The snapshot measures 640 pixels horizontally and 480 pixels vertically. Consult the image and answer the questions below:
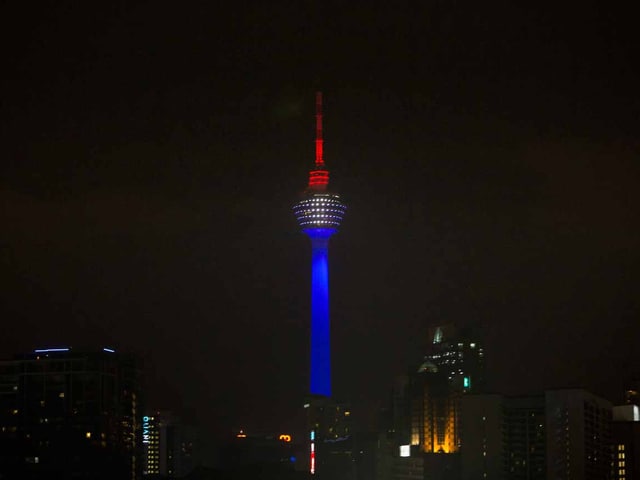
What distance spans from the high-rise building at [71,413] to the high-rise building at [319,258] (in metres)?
29.2

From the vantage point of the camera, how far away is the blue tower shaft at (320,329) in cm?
10081

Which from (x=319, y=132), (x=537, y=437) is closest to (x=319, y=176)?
(x=319, y=132)

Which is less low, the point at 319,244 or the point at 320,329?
the point at 319,244

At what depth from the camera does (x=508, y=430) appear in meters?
79.1

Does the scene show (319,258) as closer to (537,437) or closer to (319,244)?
(319,244)

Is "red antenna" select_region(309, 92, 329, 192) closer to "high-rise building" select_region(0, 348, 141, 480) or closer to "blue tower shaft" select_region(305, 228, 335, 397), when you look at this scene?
"blue tower shaft" select_region(305, 228, 335, 397)

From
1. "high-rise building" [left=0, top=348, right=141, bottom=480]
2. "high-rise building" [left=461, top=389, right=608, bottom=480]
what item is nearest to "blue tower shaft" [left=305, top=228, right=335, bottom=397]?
"high-rise building" [left=461, top=389, right=608, bottom=480]

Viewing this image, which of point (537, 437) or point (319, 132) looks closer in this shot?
point (537, 437)

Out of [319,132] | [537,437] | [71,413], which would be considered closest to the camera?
[71,413]

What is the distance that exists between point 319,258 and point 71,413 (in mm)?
37075

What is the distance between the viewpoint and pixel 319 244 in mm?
100250

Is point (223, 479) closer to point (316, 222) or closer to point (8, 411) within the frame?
point (8, 411)

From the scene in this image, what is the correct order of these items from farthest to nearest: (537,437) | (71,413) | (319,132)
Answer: (319,132) < (537,437) < (71,413)

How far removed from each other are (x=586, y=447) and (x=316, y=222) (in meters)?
31.6
